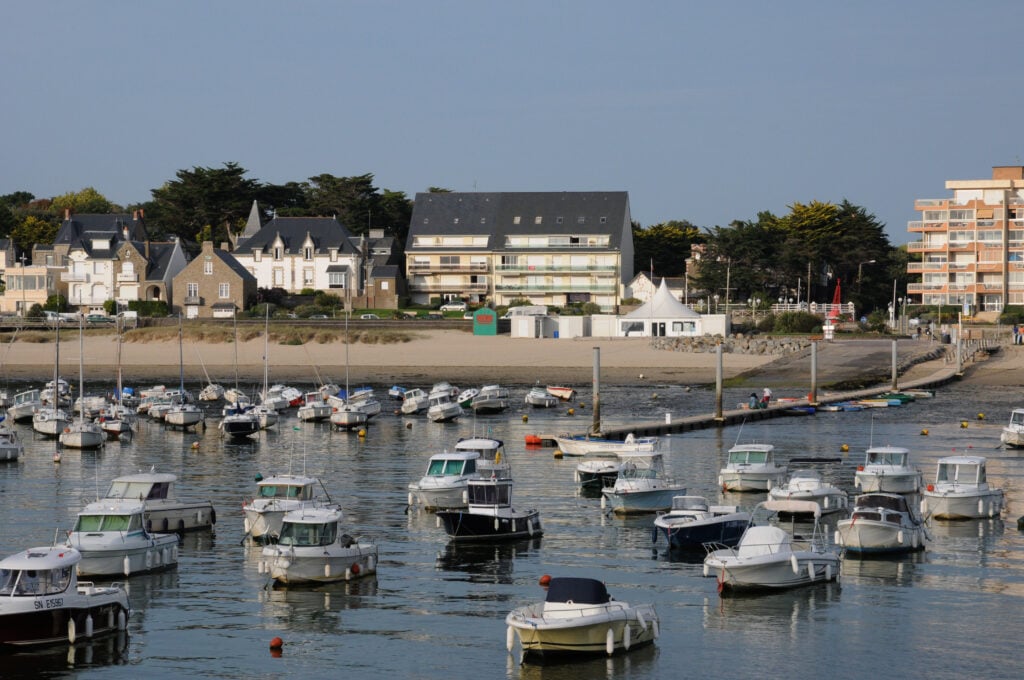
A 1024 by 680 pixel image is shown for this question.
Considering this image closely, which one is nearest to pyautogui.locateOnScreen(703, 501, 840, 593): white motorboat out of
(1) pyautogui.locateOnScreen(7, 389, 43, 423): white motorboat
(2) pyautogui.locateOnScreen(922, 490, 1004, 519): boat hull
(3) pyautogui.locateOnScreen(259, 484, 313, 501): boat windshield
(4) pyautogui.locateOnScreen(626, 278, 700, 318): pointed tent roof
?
(2) pyautogui.locateOnScreen(922, 490, 1004, 519): boat hull

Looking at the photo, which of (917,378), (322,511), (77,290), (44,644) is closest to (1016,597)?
(322,511)

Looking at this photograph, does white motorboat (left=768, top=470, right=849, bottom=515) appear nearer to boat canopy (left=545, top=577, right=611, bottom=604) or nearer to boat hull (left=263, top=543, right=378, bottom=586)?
boat hull (left=263, top=543, right=378, bottom=586)

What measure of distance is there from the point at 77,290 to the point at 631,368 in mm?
64882

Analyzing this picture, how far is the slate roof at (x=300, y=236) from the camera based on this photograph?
146625 mm

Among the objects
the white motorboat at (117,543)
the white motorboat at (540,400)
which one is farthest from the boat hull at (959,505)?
the white motorboat at (540,400)

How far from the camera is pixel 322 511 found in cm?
3781

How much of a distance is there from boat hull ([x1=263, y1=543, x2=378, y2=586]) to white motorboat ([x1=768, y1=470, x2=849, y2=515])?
15.7 m

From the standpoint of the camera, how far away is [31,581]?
100 ft

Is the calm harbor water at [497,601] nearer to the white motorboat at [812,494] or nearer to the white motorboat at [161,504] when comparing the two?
the white motorboat at [161,504]

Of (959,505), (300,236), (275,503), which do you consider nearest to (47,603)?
(275,503)

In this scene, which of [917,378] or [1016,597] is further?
[917,378]

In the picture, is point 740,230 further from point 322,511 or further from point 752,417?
point 322,511

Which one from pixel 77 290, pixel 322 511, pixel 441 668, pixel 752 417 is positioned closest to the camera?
pixel 441 668

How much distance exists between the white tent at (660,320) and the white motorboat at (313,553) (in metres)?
89.3
